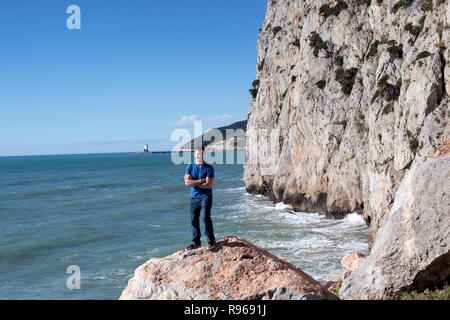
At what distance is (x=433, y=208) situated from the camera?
775 centimetres

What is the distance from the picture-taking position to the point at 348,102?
109 ft

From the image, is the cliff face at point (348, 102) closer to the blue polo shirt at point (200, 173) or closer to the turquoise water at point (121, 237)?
the turquoise water at point (121, 237)

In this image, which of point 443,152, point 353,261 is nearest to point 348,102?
point 353,261

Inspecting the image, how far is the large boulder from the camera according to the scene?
7.64 meters

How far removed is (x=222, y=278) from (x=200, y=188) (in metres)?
2.02

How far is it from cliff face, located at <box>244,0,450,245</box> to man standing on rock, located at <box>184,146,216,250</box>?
15.1 meters

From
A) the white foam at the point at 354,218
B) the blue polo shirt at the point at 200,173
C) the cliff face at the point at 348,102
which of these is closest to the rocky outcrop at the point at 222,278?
the blue polo shirt at the point at 200,173

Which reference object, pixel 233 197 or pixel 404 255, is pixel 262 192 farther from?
pixel 404 255

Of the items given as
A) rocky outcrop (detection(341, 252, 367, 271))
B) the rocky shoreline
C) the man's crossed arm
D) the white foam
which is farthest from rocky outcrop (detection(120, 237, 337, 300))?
the white foam

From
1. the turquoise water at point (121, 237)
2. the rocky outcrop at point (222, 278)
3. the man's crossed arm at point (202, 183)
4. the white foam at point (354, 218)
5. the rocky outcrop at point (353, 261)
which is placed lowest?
the turquoise water at point (121, 237)

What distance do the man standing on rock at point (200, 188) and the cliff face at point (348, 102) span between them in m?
15.1

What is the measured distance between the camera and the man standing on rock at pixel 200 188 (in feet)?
27.0
